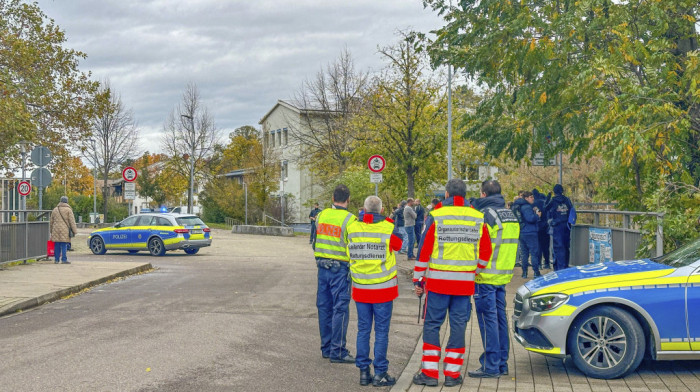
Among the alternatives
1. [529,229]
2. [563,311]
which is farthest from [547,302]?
[529,229]

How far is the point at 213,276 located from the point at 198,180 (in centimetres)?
5109

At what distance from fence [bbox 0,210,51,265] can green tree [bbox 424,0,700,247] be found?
410 inches

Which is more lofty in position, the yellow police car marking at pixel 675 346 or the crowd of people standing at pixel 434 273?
the crowd of people standing at pixel 434 273

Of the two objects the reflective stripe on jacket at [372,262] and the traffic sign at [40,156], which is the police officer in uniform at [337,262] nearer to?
the reflective stripe on jacket at [372,262]

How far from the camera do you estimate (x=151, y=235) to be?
2586cm

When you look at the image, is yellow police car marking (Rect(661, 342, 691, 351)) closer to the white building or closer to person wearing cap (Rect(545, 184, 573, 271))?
person wearing cap (Rect(545, 184, 573, 271))

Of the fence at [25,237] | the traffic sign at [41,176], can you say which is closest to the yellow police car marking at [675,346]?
the fence at [25,237]

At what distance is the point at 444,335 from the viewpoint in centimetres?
975

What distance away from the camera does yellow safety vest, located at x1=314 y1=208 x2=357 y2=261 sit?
7.95 m

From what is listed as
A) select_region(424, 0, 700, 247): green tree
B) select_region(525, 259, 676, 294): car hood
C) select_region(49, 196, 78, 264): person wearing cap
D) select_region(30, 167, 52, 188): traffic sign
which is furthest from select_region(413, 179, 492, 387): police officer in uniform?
select_region(30, 167, 52, 188): traffic sign

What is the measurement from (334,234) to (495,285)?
1.72m

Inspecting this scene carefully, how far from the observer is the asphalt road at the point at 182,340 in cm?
706

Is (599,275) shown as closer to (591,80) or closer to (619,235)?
(591,80)

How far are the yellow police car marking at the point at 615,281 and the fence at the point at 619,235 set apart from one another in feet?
13.9
